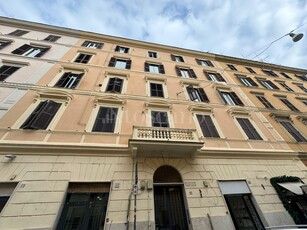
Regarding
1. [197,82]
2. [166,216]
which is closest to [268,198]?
[166,216]

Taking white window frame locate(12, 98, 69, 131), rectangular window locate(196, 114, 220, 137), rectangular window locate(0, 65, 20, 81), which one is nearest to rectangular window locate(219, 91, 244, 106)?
rectangular window locate(196, 114, 220, 137)

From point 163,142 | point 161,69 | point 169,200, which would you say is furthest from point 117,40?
point 169,200

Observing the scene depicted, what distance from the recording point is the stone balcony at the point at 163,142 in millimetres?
6371

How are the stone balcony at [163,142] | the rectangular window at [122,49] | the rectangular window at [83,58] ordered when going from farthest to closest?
the rectangular window at [122,49]
the rectangular window at [83,58]
the stone balcony at [163,142]

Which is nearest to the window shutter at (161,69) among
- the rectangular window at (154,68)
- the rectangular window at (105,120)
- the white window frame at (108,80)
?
the rectangular window at (154,68)

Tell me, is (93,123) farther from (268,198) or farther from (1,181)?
(268,198)

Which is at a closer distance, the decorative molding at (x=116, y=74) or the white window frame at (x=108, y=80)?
the white window frame at (x=108, y=80)

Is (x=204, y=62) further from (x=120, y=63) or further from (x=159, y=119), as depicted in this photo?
(x=159, y=119)

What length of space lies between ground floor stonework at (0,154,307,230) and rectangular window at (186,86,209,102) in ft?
15.0

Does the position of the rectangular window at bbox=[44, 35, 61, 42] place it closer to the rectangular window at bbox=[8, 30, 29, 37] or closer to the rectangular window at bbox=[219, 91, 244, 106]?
the rectangular window at bbox=[8, 30, 29, 37]

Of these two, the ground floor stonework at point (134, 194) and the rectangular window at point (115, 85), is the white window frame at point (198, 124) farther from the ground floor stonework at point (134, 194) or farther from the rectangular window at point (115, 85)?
the rectangular window at point (115, 85)

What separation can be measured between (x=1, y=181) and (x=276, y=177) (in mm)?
11509

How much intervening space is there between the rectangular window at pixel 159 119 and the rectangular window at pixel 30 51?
31.8ft

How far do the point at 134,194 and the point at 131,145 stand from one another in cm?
202
